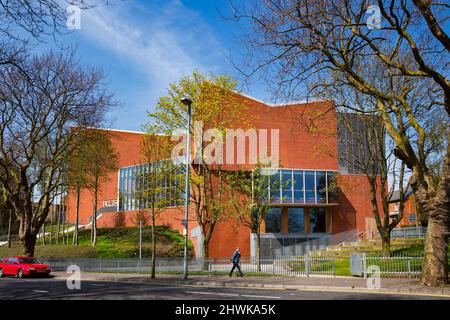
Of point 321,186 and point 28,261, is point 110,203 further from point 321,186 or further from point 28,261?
point 28,261

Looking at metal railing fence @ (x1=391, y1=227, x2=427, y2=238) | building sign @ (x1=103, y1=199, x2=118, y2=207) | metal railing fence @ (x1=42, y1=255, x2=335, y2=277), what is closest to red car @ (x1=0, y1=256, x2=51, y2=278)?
metal railing fence @ (x1=42, y1=255, x2=335, y2=277)

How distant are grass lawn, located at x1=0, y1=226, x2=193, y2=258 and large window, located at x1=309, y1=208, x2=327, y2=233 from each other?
12.8 metres

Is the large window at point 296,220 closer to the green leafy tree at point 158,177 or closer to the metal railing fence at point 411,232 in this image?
the metal railing fence at point 411,232

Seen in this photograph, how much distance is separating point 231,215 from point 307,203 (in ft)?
43.2

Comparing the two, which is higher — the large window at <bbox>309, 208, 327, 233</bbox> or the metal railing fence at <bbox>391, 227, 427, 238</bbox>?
the large window at <bbox>309, 208, 327, 233</bbox>

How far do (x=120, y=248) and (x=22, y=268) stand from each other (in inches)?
568

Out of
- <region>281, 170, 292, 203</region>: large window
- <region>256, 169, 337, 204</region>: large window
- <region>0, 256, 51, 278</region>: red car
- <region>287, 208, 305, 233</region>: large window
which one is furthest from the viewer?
<region>287, 208, 305, 233</region>: large window

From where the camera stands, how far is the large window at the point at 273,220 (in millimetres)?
43594

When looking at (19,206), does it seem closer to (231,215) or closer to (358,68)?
(231,215)

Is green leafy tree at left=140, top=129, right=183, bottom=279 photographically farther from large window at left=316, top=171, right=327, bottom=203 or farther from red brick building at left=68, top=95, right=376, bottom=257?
large window at left=316, top=171, right=327, bottom=203

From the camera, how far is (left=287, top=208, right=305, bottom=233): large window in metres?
44.3
